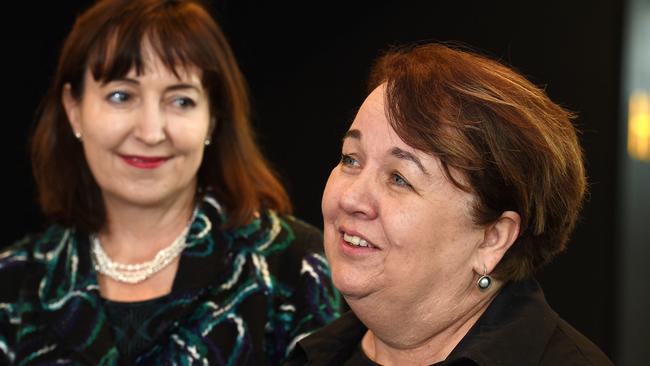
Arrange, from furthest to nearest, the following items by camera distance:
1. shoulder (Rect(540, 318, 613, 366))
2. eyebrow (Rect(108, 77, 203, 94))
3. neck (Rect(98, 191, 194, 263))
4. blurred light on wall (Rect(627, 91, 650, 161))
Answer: blurred light on wall (Rect(627, 91, 650, 161)), neck (Rect(98, 191, 194, 263)), eyebrow (Rect(108, 77, 203, 94)), shoulder (Rect(540, 318, 613, 366))

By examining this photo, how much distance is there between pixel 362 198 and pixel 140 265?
1.13m

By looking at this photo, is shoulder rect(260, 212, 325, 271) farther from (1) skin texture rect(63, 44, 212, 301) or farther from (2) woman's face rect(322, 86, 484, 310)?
(2) woman's face rect(322, 86, 484, 310)

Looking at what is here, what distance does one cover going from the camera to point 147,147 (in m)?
2.94

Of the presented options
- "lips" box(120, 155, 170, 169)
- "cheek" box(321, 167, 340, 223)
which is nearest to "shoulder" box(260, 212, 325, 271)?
"lips" box(120, 155, 170, 169)

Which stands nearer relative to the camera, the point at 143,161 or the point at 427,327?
→ the point at 427,327

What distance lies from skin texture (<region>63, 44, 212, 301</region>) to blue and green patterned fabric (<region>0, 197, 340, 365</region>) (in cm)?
10

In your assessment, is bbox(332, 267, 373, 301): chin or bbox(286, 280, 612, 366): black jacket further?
bbox(332, 267, 373, 301): chin

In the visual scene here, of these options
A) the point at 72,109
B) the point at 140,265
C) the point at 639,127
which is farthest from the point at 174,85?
the point at 639,127

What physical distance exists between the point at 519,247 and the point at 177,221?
1240 mm

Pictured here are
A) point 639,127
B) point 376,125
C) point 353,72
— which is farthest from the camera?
point 353,72

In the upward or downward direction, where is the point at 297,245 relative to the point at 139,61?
downward

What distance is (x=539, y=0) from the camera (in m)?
4.15

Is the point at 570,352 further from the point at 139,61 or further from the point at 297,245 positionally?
the point at 139,61

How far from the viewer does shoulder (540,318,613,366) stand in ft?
6.38
